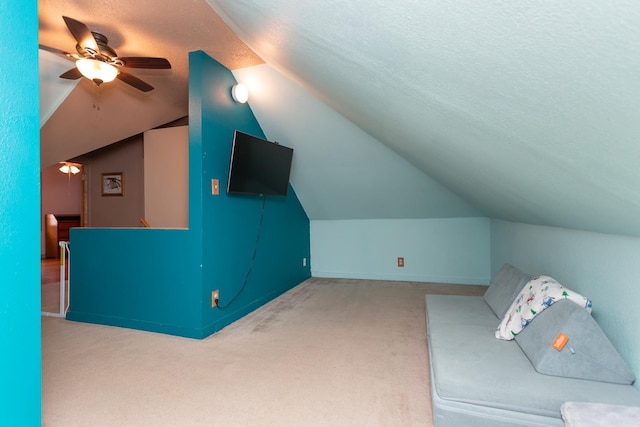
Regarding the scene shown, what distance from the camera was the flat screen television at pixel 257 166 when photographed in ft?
9.11

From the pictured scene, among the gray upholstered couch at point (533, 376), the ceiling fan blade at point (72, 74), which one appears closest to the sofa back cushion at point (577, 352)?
the gray upholstered couch at point (533, 376)

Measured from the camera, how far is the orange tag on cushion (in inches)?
52.6

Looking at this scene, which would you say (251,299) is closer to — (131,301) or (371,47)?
(131,301)

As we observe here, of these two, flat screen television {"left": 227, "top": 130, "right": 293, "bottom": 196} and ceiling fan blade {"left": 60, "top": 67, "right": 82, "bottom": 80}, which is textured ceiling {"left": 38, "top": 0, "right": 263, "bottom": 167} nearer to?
ceiling fan blade {"left": 60, "top": 67, "right": 82, "bottom": 80}

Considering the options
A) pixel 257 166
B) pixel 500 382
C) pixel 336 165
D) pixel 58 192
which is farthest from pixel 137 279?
pixel 58 192

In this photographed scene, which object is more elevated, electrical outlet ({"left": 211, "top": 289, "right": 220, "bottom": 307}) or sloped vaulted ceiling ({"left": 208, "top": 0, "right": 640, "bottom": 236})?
sloped vaulted ceiling ({"left": 208, "top": 0, "right": 640, "bottom": 236})

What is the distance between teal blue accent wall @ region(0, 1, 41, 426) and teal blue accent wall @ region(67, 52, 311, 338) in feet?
4.81

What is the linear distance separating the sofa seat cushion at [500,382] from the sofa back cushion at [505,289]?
408mm

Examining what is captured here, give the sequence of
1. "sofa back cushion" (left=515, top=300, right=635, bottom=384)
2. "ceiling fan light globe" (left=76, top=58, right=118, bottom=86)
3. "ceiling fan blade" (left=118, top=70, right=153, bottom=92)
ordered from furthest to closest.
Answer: "ceiling fan blade" (left=118, top=70, right=153, bottom=92) → "ceiling fan light globe" (left=76, top=58, right=118, bottom=86) → "sofa back cushion" (left=515, top=300, right=635, bottom=384)

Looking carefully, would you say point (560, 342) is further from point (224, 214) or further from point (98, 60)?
point (98, 60)

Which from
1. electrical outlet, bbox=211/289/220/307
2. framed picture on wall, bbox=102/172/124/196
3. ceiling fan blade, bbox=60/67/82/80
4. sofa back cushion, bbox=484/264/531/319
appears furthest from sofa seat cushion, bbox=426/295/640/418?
framed picture on wall, bbox=102/172/124/196

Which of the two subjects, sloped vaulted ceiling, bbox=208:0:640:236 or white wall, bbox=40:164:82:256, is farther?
white wall, bbox=40:164:82:256

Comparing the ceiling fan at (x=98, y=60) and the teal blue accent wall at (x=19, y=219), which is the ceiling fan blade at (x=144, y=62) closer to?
the ceiling fan at (x=98, y=60)

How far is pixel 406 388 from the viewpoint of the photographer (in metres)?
1.76
